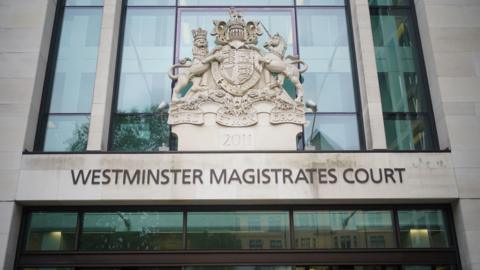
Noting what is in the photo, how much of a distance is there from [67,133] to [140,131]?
221 cm

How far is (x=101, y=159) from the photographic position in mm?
13094

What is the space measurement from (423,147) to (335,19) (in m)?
5.28

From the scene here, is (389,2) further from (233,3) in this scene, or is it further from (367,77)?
(233,3)

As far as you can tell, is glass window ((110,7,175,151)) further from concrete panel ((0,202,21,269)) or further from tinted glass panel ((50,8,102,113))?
concrete panel ((0,202,21,269))

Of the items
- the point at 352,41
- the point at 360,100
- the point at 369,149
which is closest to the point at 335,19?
the point at 352,41

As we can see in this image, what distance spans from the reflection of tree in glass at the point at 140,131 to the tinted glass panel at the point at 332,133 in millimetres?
4386

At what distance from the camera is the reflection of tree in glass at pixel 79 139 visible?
1432 cm

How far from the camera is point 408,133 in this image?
48.0ft

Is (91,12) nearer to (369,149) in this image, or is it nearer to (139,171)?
(139,171)

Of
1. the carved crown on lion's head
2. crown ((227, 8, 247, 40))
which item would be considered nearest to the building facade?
the carved crown on lion's head

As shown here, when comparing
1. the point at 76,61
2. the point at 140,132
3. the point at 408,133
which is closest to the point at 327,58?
the point at 408,133

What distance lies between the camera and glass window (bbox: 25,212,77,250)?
1297 cm

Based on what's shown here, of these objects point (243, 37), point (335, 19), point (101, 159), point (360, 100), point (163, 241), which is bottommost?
point (163, 241)

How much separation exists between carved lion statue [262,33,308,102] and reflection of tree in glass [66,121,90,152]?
19.1 feet
